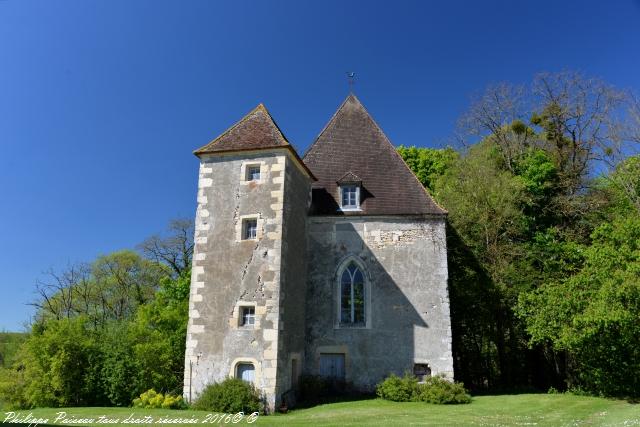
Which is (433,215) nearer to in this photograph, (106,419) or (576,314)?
(576,314)

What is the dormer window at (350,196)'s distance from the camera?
1788 centimetres

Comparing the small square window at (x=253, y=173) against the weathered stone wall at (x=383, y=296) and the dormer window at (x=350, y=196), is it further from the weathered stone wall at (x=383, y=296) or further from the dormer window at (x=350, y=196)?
the dormer window at (x=350, y=196)

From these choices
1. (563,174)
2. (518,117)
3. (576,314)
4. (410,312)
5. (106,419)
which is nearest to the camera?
(106,419)

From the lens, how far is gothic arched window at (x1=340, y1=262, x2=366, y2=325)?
16.8 m

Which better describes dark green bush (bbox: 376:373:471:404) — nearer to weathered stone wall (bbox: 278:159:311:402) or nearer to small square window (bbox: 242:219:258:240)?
weathered stone wall (bbox: 278:159:311:402)

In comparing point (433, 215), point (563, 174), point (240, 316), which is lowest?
point (240, 316)

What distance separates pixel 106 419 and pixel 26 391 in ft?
22.5

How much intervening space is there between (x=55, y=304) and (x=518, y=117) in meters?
34.5

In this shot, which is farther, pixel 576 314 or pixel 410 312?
pixel 410 312

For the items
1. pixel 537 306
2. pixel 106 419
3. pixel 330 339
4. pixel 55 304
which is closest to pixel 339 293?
pixel 330 339

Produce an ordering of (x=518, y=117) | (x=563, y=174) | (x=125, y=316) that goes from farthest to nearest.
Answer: (x=125, y=316) → (x=518, y=117) → (x=563, y=174)

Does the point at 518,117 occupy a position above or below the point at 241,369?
above

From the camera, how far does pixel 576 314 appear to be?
15.5 m

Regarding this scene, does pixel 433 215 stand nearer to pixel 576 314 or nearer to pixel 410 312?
pixel 410 312
